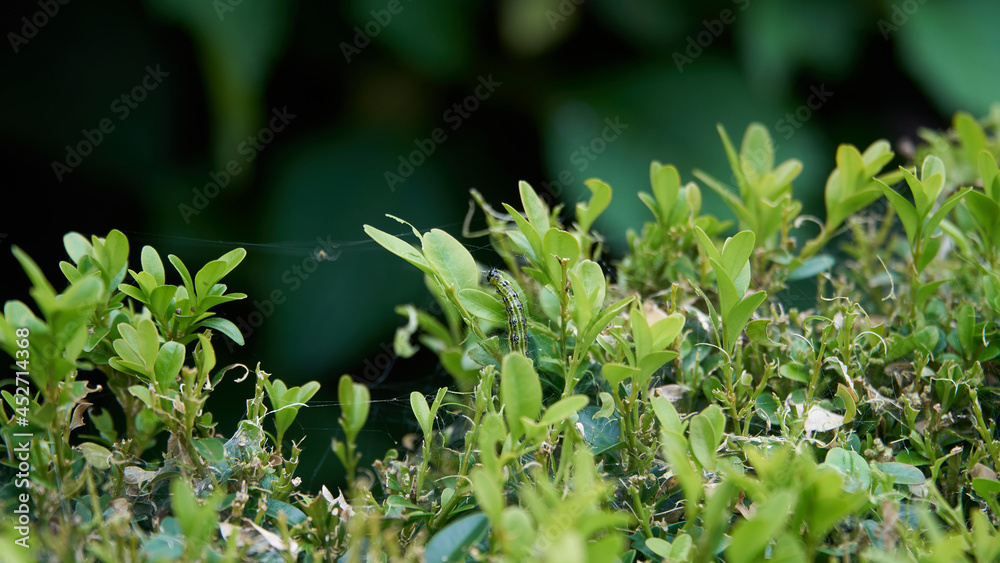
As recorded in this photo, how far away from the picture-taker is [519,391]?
33 cm

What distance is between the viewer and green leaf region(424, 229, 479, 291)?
40 centimetres

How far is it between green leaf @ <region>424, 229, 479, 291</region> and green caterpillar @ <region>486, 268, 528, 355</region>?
0.01 meters

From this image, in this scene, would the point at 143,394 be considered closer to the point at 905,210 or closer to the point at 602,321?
the point at 602,321

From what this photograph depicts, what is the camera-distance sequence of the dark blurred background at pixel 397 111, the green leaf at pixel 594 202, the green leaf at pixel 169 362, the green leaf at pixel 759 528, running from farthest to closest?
1. the dark blurred background at pixel 397 111
2. the green leaf at pixel 594 202
3. the green leaf at pixel 169 362
4. the green leaf at pixel 759 528

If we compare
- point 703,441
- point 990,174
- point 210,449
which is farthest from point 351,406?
point 990,174

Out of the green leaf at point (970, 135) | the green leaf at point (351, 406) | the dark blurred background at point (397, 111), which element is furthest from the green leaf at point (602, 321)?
the dark blurred background at point (397, 111)

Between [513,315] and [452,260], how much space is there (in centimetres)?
5

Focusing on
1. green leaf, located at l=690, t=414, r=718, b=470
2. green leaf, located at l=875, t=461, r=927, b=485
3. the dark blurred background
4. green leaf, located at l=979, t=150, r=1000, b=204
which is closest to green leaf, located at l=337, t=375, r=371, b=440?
green leaf, located at l=690, t=414, r=718, b=470

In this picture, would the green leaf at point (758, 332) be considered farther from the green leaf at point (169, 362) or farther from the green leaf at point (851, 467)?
the green leaf at point (169, 362)

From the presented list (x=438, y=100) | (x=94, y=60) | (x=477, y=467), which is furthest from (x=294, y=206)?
(x=477, y=467)

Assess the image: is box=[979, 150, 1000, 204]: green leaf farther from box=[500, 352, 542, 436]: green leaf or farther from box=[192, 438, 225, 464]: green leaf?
box=[192, 438, 225, 464]: green leaf

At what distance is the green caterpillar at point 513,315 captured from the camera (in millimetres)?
406

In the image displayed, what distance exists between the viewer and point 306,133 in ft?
5.38

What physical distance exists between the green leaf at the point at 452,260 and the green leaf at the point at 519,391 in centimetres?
9
